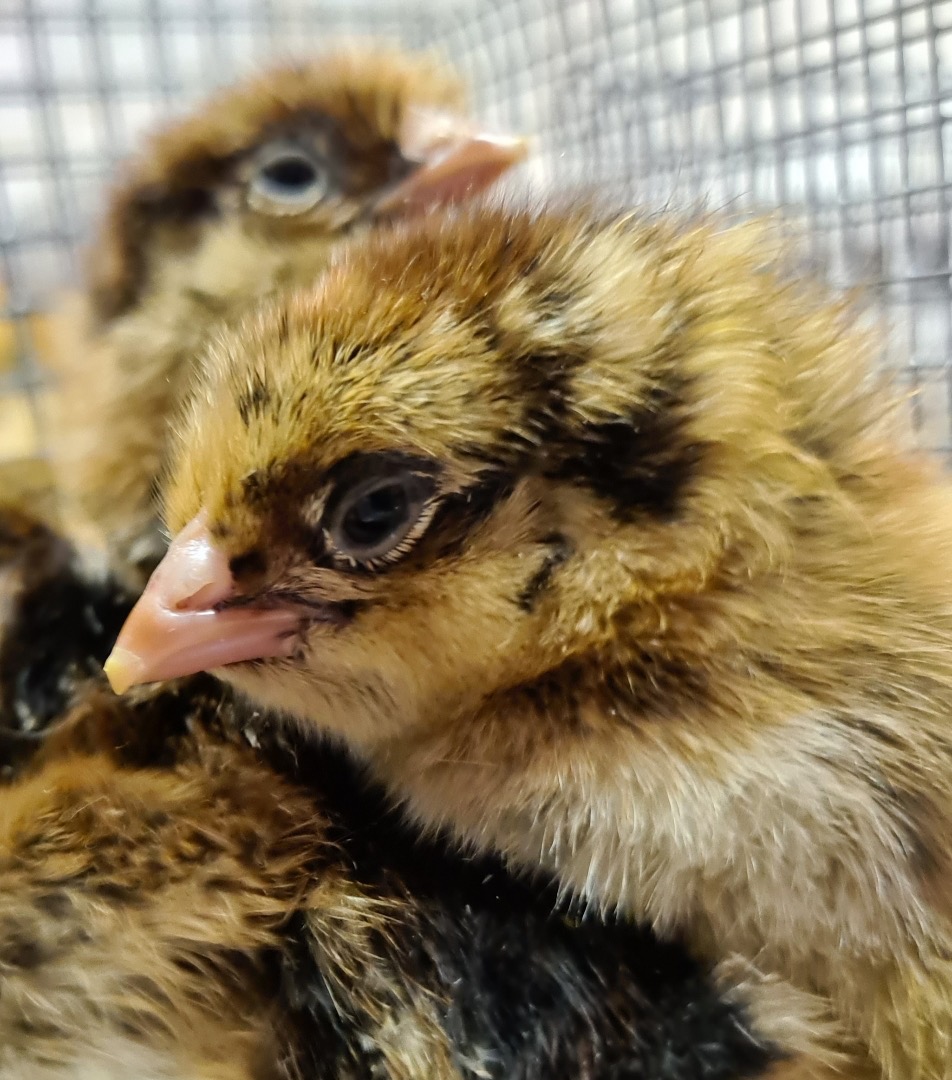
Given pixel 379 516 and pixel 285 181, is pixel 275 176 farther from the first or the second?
pixel 379 516

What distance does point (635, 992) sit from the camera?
2.00ft

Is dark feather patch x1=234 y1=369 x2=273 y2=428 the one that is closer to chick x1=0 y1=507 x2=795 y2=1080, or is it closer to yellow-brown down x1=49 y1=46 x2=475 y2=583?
chick x1=0 y1=507 x2=795 y2=1080

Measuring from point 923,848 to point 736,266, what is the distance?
35 centimetres

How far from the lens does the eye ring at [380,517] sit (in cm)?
59

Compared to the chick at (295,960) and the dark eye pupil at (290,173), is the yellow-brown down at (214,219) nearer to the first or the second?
the dark eye pupil at (290,173)

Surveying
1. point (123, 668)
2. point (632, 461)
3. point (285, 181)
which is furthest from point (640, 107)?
point (123, 668)

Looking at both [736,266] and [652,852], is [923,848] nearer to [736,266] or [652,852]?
[652,852]

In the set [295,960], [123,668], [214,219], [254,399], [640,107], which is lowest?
[295,960]

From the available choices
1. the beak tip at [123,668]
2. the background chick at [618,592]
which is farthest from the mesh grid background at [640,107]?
the beak tip at [123,668]

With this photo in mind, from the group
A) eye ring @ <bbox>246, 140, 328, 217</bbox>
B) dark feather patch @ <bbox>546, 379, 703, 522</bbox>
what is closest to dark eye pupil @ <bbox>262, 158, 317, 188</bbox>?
eye ring @ <bbox>246, 140, 328, 217</bbox>

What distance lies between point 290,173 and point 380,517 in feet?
2.17

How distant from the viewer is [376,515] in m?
0.60

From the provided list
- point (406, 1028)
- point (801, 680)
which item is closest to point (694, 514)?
point (801, 680)

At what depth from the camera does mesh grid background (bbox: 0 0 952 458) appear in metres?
1.11
